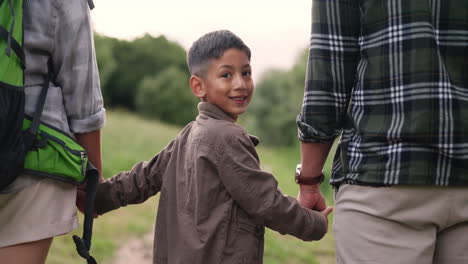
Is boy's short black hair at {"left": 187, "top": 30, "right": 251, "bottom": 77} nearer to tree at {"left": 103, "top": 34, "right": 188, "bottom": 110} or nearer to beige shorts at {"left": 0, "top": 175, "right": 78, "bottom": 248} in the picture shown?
beige shorts at {"left": 0, "top": 175, "right": 78, "bottom": 248}

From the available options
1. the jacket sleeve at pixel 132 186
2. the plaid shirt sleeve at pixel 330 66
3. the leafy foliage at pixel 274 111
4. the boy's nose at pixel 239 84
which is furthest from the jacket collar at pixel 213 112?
the leafy foliage at pixel 274 111

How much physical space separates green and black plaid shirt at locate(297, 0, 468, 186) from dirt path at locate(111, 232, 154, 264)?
4062 millimetres

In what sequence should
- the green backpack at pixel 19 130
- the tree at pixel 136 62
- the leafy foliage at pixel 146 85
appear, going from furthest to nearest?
the leafy foliage at pixel 146 85 → the tree at pixel 136 62 → the green backpack at pixel 19 130

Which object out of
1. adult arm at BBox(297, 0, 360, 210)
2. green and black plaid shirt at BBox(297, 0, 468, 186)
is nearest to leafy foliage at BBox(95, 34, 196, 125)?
adult arm at BBox(297, 0, 360, 210)

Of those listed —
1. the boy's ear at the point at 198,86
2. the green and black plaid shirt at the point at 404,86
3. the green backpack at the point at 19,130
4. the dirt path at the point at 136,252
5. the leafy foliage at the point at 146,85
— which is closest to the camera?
the green and black plaid shirt at the point at 404,86

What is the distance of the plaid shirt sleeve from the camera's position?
211 centimetres

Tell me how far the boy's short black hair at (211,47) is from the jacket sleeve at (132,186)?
433 mm

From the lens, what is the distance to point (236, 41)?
262 centimetres

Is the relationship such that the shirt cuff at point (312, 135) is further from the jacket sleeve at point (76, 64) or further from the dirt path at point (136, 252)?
the dirt path at point (136, 252)

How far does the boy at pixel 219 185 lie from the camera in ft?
7.92

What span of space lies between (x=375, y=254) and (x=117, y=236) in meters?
4.87

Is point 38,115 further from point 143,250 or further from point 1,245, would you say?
point 143,250

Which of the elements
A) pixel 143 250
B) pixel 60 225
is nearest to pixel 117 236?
pixel 143 250

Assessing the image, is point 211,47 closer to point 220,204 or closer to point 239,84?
point 239,84
